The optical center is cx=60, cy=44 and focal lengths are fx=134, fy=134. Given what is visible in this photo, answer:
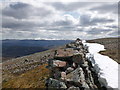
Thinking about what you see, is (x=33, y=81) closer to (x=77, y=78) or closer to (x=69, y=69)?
(x=69, y=69)

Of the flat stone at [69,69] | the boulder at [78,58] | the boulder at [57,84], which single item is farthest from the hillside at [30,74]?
the boulder at [57,84]

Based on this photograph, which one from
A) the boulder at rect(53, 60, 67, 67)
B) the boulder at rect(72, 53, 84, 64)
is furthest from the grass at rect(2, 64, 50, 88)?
the boulder at rect(72, 53, 84, 64)

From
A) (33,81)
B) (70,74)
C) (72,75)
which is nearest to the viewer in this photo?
(72,75)

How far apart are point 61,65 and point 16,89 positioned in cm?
1340

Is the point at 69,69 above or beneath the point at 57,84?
above

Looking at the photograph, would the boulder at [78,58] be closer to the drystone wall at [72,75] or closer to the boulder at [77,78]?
the drystone wall at [72,75]

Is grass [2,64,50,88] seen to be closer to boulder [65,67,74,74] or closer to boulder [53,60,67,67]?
boulder [53,60,67,67]

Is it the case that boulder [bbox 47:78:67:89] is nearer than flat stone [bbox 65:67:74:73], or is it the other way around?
boulder [bbox 47:78:67:89]

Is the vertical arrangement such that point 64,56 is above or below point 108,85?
above

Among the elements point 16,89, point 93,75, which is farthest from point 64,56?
point 16,89

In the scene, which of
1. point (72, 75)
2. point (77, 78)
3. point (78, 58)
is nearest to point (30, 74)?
point (78, 58)

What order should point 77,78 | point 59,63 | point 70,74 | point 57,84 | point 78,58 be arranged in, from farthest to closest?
point 59,63, point 78,58, point 70,74, point 57,84, point 77,78

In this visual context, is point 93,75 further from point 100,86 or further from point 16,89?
point 16,89

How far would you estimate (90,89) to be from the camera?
18078mm
